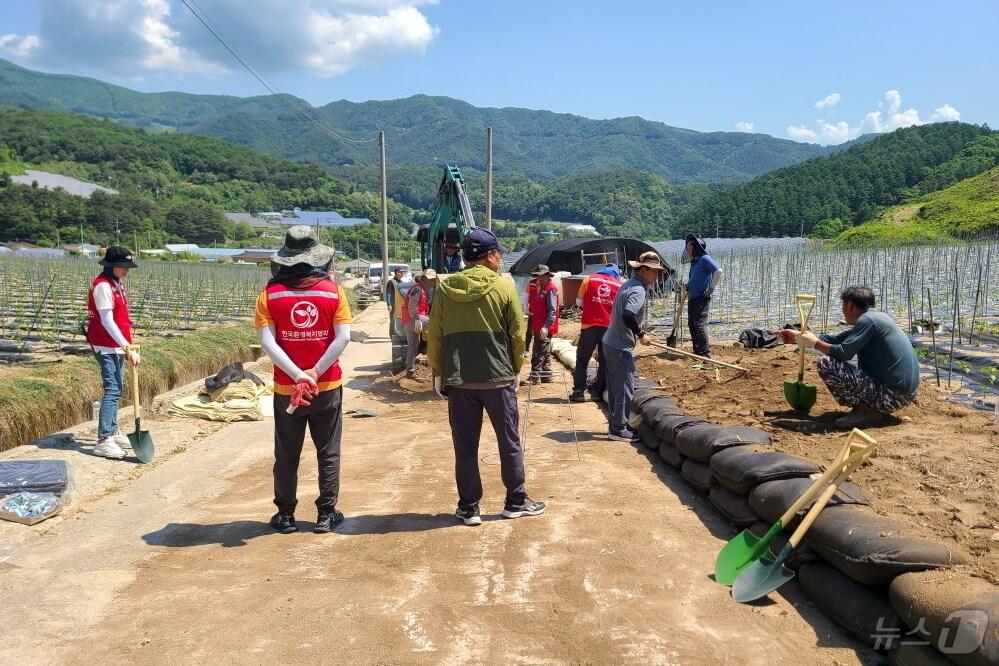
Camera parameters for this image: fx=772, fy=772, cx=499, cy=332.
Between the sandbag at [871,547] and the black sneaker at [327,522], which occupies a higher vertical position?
the sandbag at [871,547]

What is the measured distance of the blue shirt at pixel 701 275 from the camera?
889cm

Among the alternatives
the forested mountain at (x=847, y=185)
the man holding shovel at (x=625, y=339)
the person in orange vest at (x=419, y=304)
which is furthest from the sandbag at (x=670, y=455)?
the forested mountain at (x=847, y=185)

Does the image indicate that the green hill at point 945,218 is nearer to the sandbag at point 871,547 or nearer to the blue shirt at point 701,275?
the blue shirt at point 701,275

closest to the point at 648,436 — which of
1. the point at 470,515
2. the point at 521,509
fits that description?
the point at 521,509

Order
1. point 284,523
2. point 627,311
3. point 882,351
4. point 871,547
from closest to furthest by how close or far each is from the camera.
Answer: point 871,547 < point 284,523 < point 882,351 < point 627,311

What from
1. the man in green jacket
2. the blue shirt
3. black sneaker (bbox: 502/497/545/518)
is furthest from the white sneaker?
the blue shirt

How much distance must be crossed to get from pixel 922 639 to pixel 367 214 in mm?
104379

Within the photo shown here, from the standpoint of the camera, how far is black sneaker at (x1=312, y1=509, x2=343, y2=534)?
434 cm

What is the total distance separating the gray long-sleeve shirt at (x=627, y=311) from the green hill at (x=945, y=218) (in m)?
22.5

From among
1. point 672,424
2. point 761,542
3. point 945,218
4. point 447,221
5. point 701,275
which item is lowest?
point 761,542

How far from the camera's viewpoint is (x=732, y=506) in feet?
14.2

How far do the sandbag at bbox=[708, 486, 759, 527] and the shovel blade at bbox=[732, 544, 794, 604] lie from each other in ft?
1.99

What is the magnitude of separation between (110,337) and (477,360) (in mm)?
3446

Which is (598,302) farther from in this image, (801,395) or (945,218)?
(945,218)
